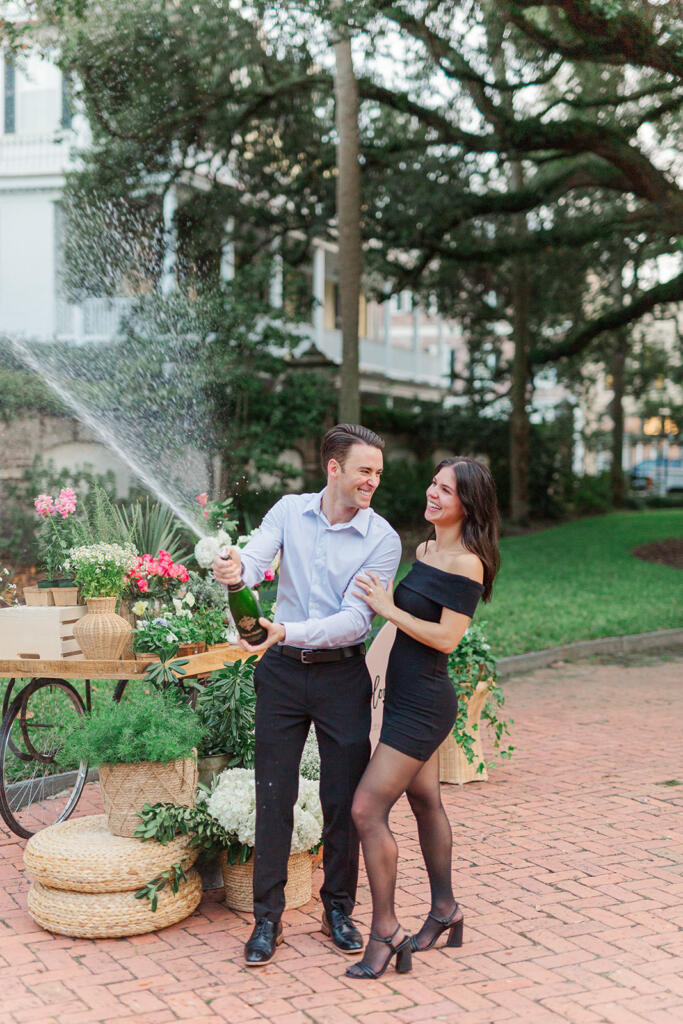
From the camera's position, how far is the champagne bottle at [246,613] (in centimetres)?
423

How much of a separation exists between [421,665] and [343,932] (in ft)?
3.91

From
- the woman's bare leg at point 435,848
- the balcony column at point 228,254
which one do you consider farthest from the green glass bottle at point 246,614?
the balcony column at point 228,254

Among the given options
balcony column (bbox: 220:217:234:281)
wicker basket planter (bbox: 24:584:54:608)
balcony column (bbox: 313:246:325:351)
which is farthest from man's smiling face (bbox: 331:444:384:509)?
balcony column (bbox: 313:246:325:351)

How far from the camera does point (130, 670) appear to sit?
208 inches

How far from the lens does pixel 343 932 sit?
457cm

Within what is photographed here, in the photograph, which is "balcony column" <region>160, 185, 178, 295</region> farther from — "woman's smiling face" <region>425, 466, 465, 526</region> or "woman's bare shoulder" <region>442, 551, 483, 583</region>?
"woman's bare shoulder" <region>442, 551, 483, 583</region>

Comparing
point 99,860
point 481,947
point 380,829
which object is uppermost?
point 380,829

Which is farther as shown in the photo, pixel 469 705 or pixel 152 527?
pixel 469 705

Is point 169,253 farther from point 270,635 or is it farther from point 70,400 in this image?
point 270,635

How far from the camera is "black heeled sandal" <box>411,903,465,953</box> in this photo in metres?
4.56

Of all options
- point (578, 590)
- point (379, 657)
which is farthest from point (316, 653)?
point (578, 590)

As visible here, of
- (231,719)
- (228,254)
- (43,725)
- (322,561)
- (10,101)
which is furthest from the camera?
(10,101)

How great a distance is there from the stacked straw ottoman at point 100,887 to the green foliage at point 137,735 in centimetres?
37

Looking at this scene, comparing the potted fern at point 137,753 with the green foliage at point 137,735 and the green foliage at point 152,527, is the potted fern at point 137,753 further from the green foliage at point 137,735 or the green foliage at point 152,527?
the green foliage at point 152,527
